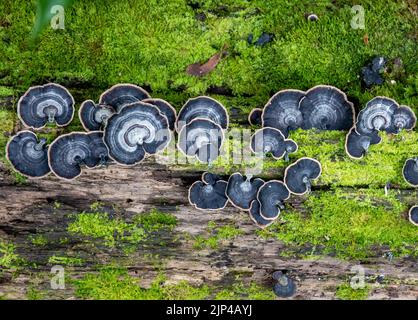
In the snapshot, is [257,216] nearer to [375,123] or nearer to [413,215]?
[375,123]

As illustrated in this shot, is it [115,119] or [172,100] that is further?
[172,100]

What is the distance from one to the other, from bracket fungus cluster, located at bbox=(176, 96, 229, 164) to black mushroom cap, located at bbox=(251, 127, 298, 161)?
346 millimetres

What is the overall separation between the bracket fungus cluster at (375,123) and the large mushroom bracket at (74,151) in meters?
2.48

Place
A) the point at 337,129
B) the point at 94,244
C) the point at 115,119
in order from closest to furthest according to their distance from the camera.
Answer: the point at 115,119 → the point at 337,129 → the point at 94,244

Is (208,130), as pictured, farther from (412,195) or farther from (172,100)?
(412,195)

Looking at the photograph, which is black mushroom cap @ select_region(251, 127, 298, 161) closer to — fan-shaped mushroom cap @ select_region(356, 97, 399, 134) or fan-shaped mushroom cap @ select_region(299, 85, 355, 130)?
fan-shaped mushroom cap @ select_region(299, 85, 355, 130)

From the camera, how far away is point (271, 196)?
5.07m

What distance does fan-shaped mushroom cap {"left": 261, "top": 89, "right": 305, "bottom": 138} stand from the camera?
4.96 m

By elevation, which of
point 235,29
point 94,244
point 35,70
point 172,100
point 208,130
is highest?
point 235,29

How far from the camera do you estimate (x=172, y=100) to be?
527cm

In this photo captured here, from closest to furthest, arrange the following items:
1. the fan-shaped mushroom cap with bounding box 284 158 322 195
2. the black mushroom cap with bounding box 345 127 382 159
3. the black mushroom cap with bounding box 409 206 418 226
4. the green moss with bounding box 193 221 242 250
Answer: the black mushroom cap with bounding box 345 127 382 159 < the fan-shaped mushroom cap with bounding box 284 158 322 195 < the black mushroom cap with bounding box 409 206 418 226 < the green moss with bounding box 193 221 242 250

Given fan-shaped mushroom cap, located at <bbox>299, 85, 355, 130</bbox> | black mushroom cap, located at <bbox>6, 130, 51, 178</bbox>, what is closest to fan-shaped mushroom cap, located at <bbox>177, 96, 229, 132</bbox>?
fan-shaped mushroom cap, located at <bbox>299, 85, 355, 130</bbox>

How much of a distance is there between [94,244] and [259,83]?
98.2 inches

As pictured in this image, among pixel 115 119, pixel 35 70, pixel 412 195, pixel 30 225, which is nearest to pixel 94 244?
pixel 30 225
